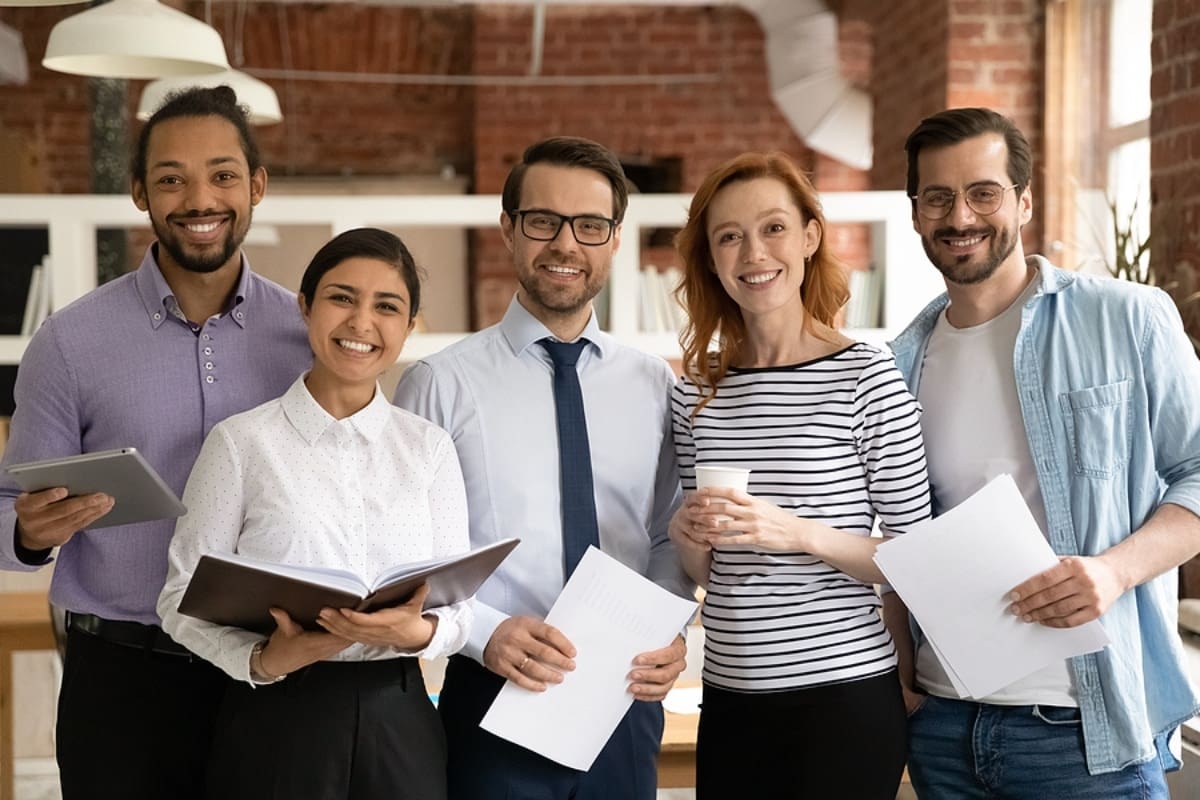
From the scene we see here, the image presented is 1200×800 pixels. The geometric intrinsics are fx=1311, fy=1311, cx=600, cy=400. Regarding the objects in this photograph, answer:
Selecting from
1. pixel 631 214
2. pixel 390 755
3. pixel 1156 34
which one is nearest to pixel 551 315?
pixel 390 755

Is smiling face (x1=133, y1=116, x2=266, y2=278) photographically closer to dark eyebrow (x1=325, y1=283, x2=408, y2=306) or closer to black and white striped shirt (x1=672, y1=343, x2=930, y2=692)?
dark eyebrow (x1=325, y1=283, x2=408, y2=306)

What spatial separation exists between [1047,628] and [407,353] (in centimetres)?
356

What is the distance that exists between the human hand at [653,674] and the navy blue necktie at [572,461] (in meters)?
0.20

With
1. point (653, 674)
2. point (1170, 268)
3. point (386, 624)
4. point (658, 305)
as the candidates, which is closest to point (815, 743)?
point (653, 674)

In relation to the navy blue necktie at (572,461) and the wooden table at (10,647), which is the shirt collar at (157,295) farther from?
the wooden table at (10,647)

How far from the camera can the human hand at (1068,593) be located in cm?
192

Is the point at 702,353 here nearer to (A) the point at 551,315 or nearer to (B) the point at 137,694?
(A) the point at 551,315

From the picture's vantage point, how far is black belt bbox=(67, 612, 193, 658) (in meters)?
2.04

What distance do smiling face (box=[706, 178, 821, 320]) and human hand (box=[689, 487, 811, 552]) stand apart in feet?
1.13

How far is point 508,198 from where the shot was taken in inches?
88.4

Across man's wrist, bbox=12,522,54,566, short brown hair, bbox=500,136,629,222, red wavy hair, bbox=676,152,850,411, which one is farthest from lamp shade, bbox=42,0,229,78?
red wavy hair, bbox=676,152,850,411

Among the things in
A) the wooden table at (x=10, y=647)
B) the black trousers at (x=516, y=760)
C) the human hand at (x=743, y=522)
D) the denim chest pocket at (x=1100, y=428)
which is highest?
the denim chest pocket at (x=1100, y=428)

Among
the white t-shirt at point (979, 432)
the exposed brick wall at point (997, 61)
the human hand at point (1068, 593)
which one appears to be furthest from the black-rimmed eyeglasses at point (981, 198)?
the exposed brick wall at point (997, 61)

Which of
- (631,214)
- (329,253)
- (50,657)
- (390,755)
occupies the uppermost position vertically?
(631,214)
